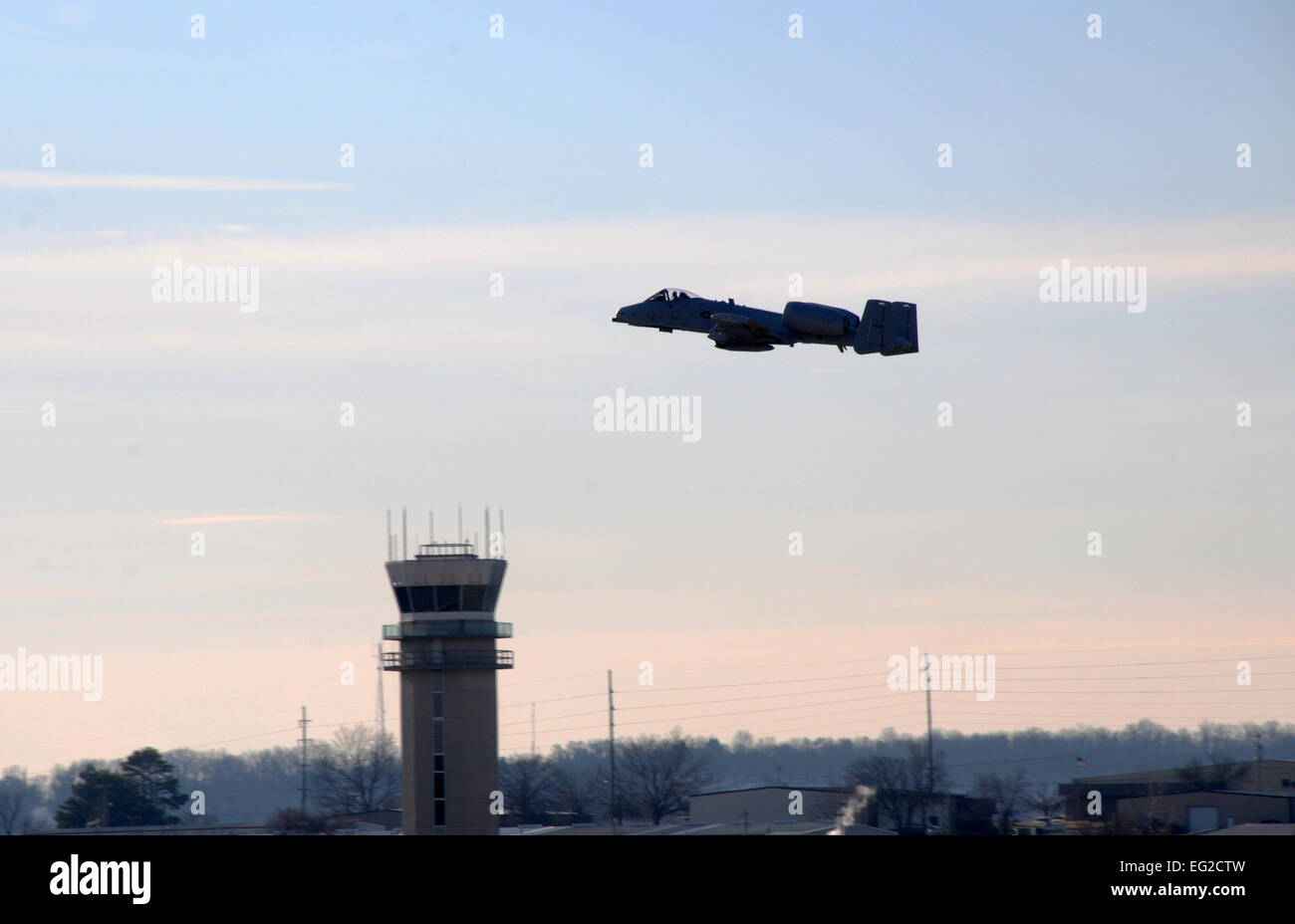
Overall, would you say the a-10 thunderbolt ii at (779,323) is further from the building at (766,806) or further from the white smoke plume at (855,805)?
the building at (766,806)

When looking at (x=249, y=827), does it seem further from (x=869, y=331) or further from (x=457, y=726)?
(x=869, y=331)

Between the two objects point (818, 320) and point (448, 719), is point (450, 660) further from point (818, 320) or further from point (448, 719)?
point (818, 320)

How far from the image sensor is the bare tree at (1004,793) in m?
154

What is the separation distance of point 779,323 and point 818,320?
1.82 meters

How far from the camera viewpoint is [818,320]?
252 feet

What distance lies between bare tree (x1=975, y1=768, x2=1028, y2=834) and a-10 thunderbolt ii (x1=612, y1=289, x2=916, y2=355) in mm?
80298

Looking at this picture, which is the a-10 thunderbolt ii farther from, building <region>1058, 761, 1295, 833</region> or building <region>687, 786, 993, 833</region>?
building <region>1058, 761, 1295, 833</region>

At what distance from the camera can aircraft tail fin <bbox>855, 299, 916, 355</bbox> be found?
244 feet

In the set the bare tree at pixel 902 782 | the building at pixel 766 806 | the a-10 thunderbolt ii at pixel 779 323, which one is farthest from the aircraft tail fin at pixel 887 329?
the building at pixel 766 806

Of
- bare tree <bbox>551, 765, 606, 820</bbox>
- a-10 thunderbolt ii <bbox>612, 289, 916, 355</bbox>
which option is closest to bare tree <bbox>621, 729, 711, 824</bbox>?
bare tree <bbox>551, 765, 606, 820</bbox>
